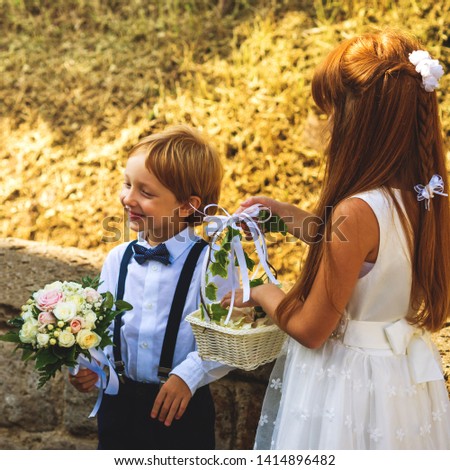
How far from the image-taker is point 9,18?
579 centimetres

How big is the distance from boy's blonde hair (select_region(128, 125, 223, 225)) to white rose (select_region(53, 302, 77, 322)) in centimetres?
61

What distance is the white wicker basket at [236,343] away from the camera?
2104 mm

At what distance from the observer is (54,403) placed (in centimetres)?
318

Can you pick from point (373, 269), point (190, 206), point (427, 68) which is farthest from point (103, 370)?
point (427, 68)

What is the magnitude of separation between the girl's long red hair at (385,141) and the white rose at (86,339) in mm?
623

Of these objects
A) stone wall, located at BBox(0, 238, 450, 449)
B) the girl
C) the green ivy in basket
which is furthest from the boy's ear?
stone wall, located at BBox(0, 238, 450, 449)

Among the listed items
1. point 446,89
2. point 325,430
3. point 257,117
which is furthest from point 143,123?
point 325,430

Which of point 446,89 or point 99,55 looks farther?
point 99,55

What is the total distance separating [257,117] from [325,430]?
2766 millimetres

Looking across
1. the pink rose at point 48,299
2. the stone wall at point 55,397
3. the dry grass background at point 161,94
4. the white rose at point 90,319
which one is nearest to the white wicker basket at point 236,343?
the white rose at point 90,319

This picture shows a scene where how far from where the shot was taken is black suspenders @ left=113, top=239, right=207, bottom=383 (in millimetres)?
2451

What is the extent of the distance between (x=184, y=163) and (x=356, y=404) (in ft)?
3.56

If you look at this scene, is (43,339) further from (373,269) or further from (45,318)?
(373,269)

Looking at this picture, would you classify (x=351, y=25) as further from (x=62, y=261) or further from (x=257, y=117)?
(x=62, y=261)
